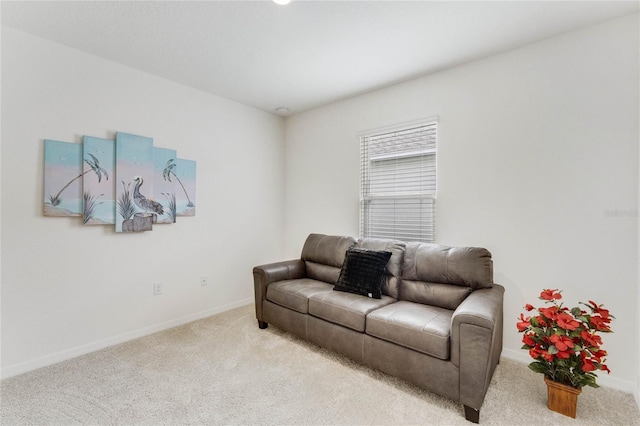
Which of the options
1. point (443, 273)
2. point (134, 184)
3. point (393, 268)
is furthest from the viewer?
point (134, 184)

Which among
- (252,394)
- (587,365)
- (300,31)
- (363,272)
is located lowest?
(252,394)

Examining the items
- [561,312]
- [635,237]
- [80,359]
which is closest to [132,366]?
[80,359]

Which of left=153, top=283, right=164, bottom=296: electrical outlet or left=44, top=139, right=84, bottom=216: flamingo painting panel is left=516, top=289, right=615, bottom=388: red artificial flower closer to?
left=153, top=283, right=164, bottom=296: electrical outlet

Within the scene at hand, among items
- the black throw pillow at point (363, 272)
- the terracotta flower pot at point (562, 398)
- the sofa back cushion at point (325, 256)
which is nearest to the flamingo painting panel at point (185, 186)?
the sofa back cushion at point (325, 256)

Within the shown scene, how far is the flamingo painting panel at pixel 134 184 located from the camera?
2.75 m

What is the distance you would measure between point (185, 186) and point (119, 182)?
2.14 feet

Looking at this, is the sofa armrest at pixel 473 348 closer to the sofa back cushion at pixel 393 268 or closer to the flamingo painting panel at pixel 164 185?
the sofa back cushion at pixel 393 268

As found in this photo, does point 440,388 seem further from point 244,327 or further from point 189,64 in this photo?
point 189,64

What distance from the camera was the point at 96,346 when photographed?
2627mm

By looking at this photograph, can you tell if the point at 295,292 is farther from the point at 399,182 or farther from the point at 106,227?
the point at 106,227

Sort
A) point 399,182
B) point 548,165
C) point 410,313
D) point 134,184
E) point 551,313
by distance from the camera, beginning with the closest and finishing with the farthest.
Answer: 1. point 551,313
2. point 410,313
3. point 548,165
4. point 134,184
5. point 399,182

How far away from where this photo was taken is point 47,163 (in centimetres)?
236

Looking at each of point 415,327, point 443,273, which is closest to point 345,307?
point 415,327

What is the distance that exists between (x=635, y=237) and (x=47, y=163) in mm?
4456
